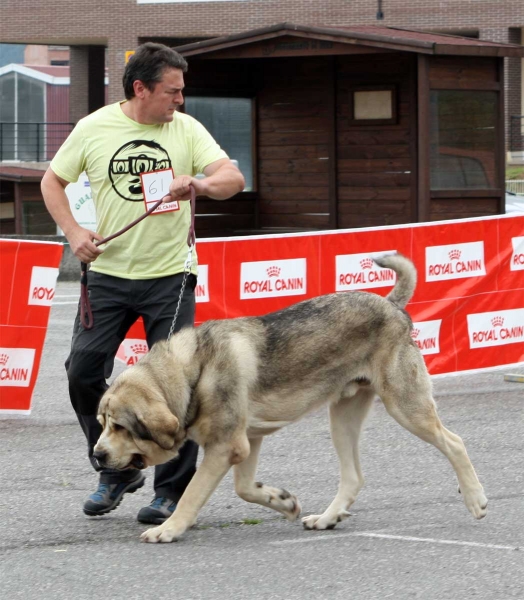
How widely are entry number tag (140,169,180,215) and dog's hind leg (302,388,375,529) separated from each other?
1233 mm

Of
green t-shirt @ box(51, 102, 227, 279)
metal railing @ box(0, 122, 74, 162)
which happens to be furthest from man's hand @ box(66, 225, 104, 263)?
metal railing @ box(0, 122, 74, 162)

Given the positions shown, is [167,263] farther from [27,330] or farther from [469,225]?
[469,225]

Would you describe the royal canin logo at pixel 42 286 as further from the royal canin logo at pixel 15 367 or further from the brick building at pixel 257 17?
the brick building at pixel 257 17

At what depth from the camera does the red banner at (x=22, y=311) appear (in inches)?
340

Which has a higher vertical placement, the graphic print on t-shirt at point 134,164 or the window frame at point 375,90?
the window frame at point 375,90

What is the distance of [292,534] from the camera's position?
545 cm

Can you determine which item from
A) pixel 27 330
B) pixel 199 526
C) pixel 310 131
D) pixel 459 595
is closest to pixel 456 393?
pixel 27 330

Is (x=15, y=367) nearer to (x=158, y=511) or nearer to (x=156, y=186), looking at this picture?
(x=158, y=511)

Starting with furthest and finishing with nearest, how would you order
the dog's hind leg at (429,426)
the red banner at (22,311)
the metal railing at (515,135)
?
the metal railing at (515,135)
the red banner at (22,311)
the dog's hind leg at (429,426)

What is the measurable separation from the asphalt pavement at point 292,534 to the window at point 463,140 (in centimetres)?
583

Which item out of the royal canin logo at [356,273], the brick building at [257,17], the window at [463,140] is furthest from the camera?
the brick building at [257,17]

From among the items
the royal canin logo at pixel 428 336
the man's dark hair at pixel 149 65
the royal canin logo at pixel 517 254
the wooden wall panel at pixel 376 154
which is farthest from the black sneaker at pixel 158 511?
the wooden wall panel at pixel 376 154

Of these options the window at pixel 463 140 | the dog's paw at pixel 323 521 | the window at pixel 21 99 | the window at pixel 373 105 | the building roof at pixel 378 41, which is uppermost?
the window at pixel 21 99

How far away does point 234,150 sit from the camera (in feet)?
50.2
